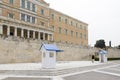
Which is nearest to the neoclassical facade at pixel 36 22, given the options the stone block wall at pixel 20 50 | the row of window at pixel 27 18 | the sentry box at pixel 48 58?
the row of window at pixel 27 18

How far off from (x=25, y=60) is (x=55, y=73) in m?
12.8

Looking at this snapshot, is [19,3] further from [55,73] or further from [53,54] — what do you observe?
[55,73]

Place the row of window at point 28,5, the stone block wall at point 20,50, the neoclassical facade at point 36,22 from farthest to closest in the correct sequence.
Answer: the row of window at point 28,5
the neoclassical facade at point 36,22
the stone block wall at point 20,50

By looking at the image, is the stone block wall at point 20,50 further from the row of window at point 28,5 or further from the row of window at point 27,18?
the row of window at point 28,5

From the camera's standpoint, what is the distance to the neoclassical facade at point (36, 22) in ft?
137

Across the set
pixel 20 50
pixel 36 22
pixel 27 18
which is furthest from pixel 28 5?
pixel 20 50

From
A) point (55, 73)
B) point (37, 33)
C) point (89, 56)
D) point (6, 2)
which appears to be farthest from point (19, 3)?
point (55, 73)

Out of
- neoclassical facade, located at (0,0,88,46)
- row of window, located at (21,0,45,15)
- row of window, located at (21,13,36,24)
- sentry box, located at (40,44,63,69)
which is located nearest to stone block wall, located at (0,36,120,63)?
neoclassical facade, located at (0,0,88,46)

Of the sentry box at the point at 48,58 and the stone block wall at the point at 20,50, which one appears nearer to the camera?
the sentry box at the point at 48,58

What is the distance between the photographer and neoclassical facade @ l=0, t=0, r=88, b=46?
4178 cm

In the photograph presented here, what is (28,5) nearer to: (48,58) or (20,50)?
(20,50)

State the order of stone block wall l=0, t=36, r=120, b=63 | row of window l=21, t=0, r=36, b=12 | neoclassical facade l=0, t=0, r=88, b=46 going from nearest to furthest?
1. stone block wall l=0, t=36, r=120, b=63
2. neoclassical facade l=0, t=0, r=88, b=46
3. row of window l=21, t=0, r=36, b=12

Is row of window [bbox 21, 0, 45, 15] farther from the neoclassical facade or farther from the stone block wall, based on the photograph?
the stone block wall

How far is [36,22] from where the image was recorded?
51812mm
